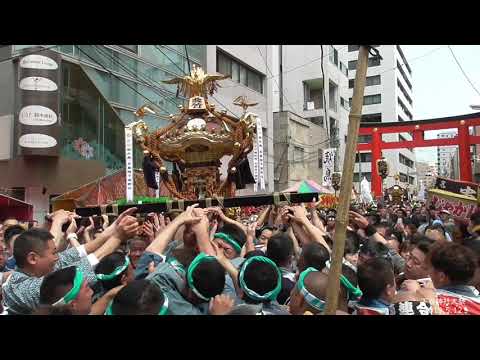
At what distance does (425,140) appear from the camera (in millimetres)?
20391

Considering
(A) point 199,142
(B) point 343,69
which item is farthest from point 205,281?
(B) point 343,69

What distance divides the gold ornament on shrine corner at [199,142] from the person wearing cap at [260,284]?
5975 mm

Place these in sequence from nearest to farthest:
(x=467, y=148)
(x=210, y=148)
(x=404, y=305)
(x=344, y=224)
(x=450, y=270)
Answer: (x=344, y=224), (x=404, y=305), (x=450, y=270), (x=210, y=148), (x=467, y=148)

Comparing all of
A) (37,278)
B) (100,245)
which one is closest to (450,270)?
(100,245)

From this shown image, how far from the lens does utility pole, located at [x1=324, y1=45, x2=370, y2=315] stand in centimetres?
163

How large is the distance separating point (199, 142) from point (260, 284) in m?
6.05

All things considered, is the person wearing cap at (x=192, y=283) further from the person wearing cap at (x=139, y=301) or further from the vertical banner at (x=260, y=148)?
the vertical banner at (x=260, y=148)

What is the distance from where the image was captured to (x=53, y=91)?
12.6m

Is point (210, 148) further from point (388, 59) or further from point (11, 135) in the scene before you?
point (388, 59)

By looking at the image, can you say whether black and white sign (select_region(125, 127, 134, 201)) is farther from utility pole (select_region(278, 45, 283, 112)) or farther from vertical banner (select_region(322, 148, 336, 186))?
utility pole (select_region(278, 45, 283, 112))

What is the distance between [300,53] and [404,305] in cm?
2848

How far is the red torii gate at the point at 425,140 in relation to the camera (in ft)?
57.5

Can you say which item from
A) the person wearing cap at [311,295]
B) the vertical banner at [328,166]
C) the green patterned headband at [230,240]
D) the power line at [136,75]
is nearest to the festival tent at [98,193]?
the power line at [136,75]

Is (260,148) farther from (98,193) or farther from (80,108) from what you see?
(80,108)
